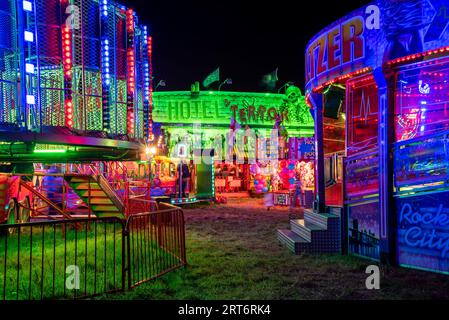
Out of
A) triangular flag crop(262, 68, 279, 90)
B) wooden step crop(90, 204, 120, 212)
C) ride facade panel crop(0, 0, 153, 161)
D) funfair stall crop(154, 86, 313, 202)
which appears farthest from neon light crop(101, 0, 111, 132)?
triangular flag crop(262, 68, 279, 90)

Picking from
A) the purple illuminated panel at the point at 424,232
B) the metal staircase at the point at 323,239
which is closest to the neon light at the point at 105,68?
the metal staircase at the point at 323,239

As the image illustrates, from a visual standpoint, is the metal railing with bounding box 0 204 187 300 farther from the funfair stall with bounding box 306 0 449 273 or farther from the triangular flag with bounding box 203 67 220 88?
the triangular flag with bounding box 203 67 220 88

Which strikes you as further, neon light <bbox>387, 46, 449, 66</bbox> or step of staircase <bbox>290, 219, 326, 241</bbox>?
step of staircase <bbox>290, 219, 326, 241</bbox>

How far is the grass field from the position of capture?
642 cm

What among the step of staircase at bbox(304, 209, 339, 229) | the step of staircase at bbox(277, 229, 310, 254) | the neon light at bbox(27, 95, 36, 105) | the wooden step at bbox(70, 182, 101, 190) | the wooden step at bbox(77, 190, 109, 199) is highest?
the neon light at bbox(27, 95, 36, 105)

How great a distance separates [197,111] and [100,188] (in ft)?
56.3

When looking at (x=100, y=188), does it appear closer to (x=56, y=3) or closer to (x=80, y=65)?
(x=80, y=65)

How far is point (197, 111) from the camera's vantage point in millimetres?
30828

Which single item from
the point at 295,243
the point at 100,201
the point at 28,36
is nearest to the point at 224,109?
the point at 100,201

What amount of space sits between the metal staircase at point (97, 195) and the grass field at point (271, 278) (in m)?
4.52

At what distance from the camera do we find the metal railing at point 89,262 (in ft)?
20.8

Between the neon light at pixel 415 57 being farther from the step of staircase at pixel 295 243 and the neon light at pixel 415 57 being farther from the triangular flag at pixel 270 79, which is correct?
the triangular flag at pixel 270 79

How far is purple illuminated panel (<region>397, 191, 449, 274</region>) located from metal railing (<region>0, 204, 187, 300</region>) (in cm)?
428

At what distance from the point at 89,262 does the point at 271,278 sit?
389cm
